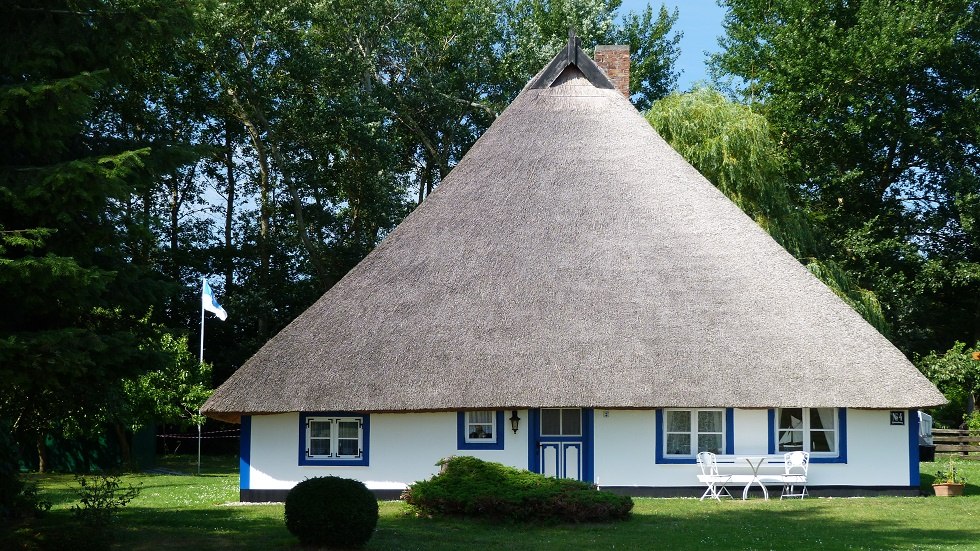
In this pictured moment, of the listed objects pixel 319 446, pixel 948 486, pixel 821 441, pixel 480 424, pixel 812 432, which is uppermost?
pixel 480 424

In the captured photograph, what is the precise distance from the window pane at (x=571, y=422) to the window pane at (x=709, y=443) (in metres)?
2.45

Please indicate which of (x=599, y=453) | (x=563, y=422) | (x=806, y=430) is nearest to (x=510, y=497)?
(x=599, y=453)

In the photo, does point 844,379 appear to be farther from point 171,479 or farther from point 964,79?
point 964,79

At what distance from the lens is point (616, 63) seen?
30406mm

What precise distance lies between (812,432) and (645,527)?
21.9 feet

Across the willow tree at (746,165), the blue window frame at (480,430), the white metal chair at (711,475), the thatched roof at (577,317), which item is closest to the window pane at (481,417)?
the blue window frame at (480,430)

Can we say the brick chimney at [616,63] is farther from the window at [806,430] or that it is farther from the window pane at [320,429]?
the window pane at [320,429]

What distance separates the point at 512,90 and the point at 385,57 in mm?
5532

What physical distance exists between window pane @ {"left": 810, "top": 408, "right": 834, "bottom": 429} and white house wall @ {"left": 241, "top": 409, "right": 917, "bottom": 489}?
0.36 meters

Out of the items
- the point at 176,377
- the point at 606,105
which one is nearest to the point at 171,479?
the point at 176,377

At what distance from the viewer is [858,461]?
22.0 m

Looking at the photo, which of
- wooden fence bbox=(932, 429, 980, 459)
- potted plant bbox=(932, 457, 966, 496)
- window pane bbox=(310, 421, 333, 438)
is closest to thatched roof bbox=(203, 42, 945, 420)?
window pane bbox=(310, 421, 333, 438)

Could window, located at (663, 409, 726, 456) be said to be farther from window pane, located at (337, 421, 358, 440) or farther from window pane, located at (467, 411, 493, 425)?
window pane, located at (337, 421, 358, 440)

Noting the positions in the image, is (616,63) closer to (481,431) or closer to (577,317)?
(577,317)
